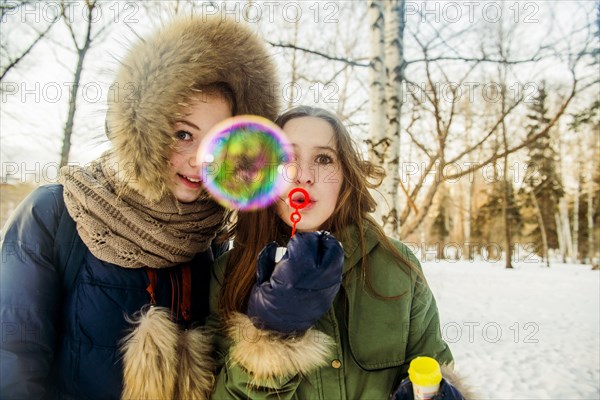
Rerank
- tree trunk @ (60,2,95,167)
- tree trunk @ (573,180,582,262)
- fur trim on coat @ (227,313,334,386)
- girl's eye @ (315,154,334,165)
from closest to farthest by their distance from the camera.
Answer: fur trim on coat @ (227,313,334,386)
girl's eye @ (315,154,334,165)
tree trunk @ (60,2,95,167)
tree trunk @ (573,180,582,262)

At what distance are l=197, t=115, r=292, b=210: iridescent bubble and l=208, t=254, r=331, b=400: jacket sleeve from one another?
656mm

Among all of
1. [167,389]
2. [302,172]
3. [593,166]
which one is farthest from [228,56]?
[593,166]

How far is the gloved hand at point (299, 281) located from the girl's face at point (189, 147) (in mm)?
601

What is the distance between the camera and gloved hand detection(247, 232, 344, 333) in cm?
132

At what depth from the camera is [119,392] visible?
1.59m

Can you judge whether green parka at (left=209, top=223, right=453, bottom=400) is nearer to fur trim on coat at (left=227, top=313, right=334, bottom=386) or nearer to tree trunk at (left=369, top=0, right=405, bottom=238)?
fur trim on coat at (left=227, top=313, right=334, bottom=386)

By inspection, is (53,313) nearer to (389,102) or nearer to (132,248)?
(132,248)

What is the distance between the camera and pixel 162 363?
1.55 meters

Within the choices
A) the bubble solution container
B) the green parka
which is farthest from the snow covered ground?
the bubble solution container

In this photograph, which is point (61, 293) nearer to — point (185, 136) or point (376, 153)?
point (185, 136)

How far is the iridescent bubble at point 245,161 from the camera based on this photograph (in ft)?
6.12

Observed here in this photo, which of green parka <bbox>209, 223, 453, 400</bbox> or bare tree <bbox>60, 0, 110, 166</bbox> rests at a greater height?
bare tree <bbox>60, 0, 110, 166</bbox>

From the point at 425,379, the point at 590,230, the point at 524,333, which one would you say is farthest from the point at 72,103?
the point at 590,230

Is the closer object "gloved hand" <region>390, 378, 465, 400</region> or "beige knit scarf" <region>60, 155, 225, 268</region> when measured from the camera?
"gloved hand" <region>390, 378, 465, 400</region>
